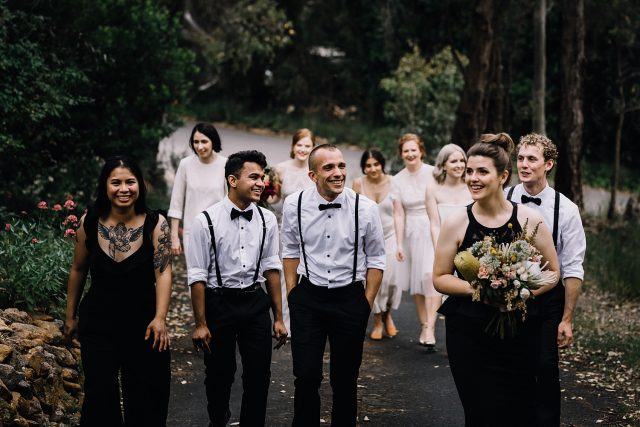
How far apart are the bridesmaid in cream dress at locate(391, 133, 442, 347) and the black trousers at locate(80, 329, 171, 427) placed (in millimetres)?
4673

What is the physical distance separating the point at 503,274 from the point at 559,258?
1045mm

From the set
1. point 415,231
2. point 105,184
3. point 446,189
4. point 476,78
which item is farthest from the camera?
point 476,78

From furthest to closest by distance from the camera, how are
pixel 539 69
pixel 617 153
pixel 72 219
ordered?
pixel 617 153, pixel 539 69, pixel 72 219

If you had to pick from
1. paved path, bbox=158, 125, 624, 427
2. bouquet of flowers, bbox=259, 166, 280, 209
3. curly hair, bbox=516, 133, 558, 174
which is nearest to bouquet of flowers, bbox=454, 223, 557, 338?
curly hair, bbox=516, 133, 558, 174

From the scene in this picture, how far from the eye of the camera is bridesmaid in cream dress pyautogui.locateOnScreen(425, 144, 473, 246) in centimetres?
1009

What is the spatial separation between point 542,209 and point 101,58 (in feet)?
29.2

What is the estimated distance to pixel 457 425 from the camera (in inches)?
300

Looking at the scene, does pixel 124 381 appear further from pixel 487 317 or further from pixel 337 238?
pixel 487 317

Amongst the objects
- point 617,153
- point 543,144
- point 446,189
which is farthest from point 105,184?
point 617,153

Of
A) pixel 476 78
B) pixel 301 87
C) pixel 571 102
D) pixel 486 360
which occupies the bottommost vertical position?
pixel 486 360

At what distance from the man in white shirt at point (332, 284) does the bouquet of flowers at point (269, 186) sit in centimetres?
312

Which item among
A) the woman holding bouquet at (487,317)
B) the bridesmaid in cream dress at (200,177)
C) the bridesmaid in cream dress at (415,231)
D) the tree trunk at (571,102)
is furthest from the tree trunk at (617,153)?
the woman holding bouquet at (487,317)

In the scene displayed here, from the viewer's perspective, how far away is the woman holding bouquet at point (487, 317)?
5.60m

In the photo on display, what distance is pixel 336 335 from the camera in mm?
6492
